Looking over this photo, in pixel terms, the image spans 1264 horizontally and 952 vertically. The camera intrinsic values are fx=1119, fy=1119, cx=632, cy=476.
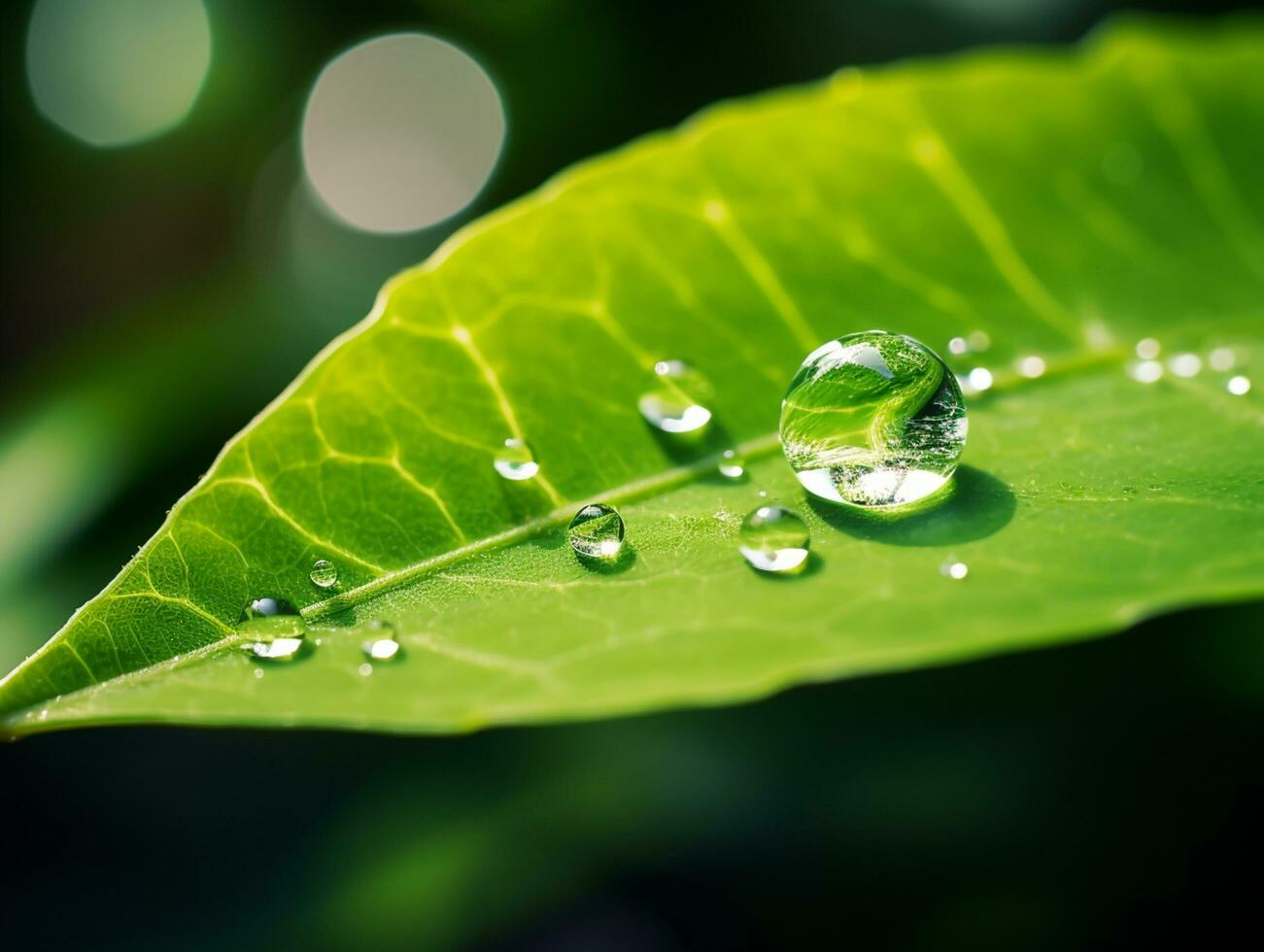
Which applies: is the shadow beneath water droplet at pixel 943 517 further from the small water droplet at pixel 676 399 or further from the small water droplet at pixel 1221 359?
the small water droplet at pixel 1221 359

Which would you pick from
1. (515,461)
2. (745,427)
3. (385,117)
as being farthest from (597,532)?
(385,117)

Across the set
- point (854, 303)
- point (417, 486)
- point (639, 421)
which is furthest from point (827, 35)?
point (417, 486)

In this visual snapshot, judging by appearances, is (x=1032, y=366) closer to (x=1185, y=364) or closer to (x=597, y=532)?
(x=1185, y=364)

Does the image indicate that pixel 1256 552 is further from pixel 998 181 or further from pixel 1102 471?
pixel 998 181

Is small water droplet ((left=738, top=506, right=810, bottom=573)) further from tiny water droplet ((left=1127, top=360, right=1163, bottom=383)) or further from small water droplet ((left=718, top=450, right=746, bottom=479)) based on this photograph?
tiny water droplet ((left=1127, top=360, right=1163, bottom=383))

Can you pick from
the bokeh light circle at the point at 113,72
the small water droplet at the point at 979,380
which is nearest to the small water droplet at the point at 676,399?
the small water droplet at the point at 979,380

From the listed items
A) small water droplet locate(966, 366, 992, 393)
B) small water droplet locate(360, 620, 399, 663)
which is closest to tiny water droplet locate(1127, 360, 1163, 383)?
small water droplet locate(966, 366, 992, 393)
